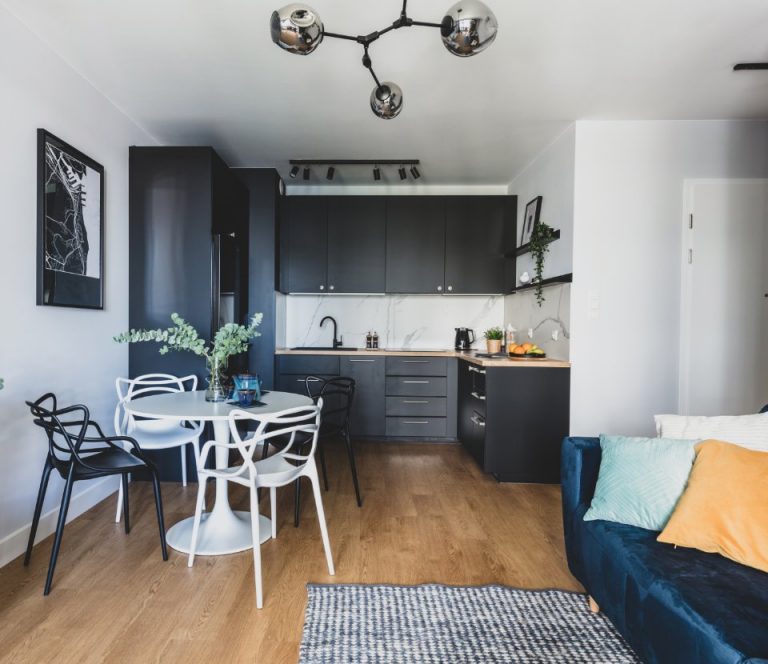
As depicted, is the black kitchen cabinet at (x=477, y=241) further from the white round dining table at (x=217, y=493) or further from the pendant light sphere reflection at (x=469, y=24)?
the pendant light sphere reflection at (x=469, y=24)

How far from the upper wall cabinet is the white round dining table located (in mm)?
2269

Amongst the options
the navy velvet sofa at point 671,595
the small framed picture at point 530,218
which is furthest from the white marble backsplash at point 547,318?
the navy velvet sofa at point 671,595

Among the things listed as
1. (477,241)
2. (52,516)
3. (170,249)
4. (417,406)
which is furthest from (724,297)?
(52,516)

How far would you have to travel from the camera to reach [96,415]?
2.93 m

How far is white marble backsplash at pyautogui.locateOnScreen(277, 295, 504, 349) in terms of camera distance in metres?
4.94

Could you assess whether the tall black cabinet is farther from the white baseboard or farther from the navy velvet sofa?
the navy velvet sofa

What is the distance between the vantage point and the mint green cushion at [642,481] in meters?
1.61

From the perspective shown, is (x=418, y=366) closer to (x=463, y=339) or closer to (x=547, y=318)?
(x=463, y=339)

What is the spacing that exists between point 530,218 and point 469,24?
2845mm

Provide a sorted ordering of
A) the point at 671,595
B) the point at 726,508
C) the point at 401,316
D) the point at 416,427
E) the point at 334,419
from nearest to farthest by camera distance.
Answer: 1. the point at 671,595
2. the point at 726,508
3. the point at 334,419
4. the point at 416,427
5. the point at 401,316

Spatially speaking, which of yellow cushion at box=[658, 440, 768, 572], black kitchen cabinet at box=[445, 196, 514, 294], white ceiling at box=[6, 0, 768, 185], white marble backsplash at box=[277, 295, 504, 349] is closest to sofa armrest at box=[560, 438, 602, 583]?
yellow cushion at box=[658, 440, 768, 572]

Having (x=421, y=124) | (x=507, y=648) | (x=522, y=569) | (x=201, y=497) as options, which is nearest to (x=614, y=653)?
(x=507, y=648)

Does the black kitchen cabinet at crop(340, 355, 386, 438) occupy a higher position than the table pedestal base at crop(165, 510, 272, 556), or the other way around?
the black kitchen cabinet at crop(340, 355, 386, 438)

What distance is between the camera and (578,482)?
190 centimetres
